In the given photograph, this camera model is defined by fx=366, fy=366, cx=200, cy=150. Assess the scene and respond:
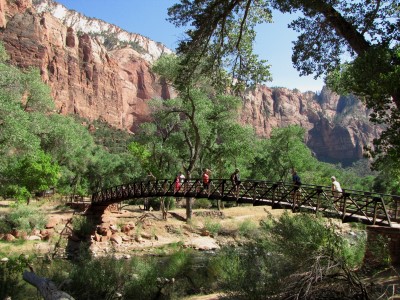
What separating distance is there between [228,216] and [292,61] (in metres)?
20.0

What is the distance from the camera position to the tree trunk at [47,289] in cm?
764

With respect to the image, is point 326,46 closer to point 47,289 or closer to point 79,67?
point 47,289

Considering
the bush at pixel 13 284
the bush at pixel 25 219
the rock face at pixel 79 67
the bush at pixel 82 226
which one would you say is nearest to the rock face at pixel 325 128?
the rock face at pixel 79 67

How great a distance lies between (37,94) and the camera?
3275cm

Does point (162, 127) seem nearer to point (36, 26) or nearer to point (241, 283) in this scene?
point (241, 283)

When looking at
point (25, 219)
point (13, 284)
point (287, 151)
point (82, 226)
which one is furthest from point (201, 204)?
point (13, 284)

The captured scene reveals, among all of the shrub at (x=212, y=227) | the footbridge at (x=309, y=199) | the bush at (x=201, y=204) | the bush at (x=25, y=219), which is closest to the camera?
the footbridge at (x=309, y=199)

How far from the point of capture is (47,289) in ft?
26.9

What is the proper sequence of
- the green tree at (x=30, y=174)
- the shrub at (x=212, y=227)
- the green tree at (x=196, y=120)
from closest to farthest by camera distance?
1. the shrub at (x=212, y=227)
2. the green tree at (x=30, y=174)
3. the green tree at (x=196, y=120)

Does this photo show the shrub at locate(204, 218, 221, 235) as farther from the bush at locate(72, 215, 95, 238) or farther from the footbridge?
the bush at locate(72, 215, 95, 238)

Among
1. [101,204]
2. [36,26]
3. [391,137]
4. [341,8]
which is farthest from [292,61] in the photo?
[36,26]

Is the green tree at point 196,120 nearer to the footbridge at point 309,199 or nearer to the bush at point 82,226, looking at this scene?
the bush at point 82,226

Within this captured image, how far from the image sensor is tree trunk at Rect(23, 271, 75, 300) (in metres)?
7.64

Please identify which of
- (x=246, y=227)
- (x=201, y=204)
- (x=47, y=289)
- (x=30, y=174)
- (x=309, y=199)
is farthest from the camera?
(x=201, y=204)
